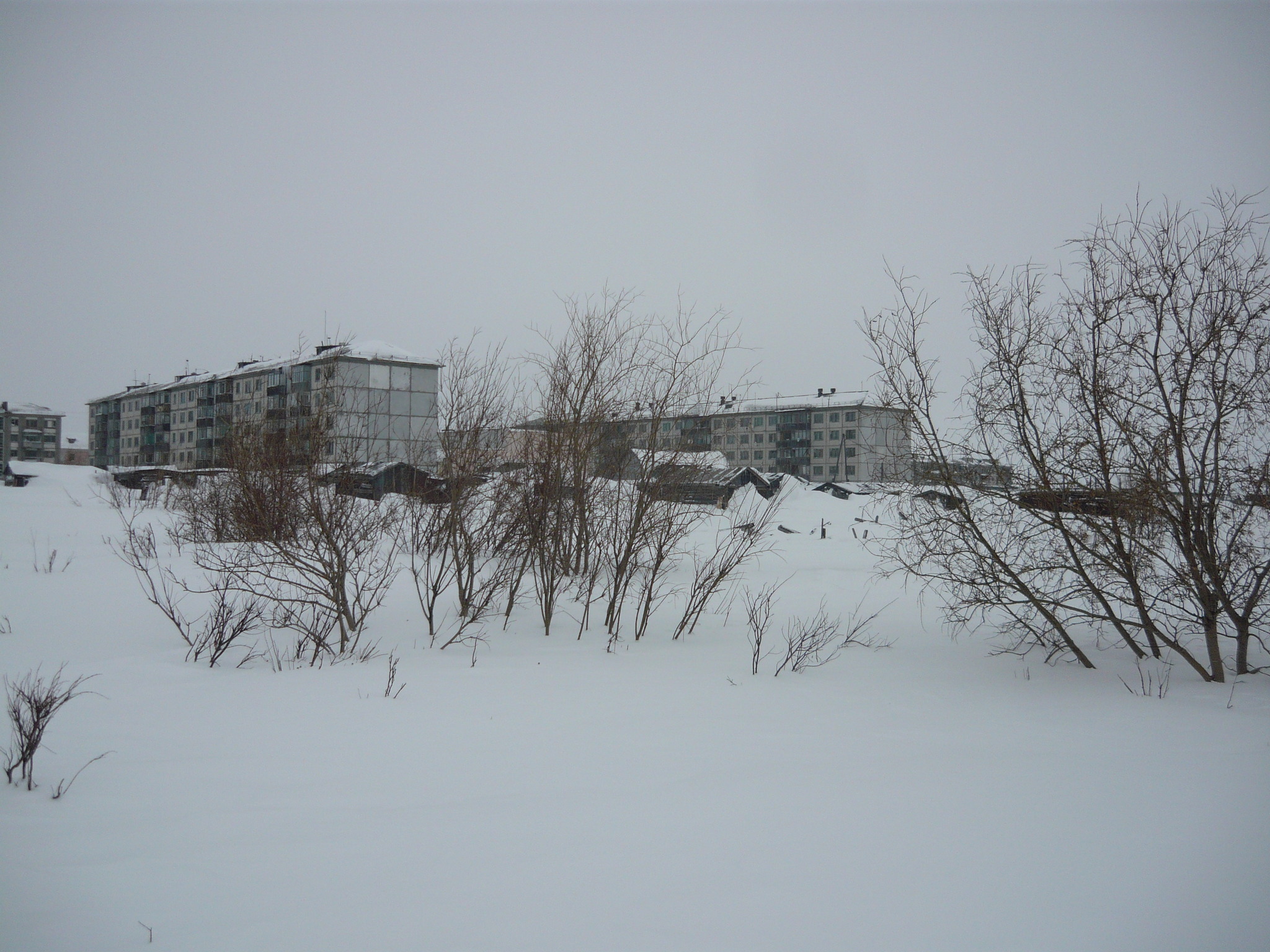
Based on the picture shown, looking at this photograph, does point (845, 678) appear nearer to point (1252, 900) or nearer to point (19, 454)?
point (1252, 900)

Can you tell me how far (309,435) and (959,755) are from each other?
7.37m

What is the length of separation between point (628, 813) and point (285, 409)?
745 cm

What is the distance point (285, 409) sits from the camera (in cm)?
934

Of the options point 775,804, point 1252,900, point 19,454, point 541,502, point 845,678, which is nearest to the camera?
point 1252,900

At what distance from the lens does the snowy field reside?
3018 millimetres

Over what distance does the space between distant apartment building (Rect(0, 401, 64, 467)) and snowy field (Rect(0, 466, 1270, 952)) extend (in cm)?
10014

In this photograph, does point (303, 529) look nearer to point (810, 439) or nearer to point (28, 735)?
point (28, 735)

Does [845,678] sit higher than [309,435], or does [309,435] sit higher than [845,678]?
[309,435]

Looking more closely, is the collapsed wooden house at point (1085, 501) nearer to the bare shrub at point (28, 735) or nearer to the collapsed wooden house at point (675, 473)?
the collapsed wooden house at point (675, 473)

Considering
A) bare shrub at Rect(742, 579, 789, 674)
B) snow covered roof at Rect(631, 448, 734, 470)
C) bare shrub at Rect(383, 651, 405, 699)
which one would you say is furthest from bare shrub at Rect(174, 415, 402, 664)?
bare shrub at Rect(742, 579, 789, 674)

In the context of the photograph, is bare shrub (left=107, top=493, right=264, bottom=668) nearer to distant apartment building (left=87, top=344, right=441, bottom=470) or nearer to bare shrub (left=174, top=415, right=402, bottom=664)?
bare shrub (left=174, top=415, right=402, bottom=664)

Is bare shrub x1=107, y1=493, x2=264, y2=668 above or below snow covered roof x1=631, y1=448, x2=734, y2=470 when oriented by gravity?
below

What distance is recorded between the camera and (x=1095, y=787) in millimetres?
4555

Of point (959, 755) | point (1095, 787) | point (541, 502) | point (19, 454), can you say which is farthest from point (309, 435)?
point (19, 454)
